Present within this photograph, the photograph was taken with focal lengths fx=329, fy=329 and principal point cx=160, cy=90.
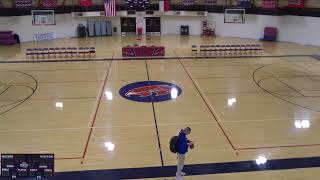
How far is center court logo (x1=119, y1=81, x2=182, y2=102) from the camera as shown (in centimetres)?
1775

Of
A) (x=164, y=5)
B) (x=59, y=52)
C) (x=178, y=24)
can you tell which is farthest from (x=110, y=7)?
(x=59, y=52)

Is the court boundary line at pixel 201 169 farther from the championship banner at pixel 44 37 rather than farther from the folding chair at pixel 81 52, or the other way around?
the championship banner at pixel 44 37

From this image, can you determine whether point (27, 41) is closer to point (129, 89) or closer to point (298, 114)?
point (129, 89)

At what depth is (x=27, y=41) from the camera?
3509 centimetres

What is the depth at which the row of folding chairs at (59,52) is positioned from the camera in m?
26.9

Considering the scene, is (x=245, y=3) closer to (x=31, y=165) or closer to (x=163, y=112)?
(x=163, y=112)

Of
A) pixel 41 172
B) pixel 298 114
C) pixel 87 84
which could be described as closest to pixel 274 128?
pixel 298 114

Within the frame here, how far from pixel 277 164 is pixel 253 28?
2678 centimetres

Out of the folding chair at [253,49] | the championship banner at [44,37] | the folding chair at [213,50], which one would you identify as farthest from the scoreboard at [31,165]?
the championship banner at [44,37]

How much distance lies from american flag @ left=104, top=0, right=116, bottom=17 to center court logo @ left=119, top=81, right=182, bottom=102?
57.8 feet

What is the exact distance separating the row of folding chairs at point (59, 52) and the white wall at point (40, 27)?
8532 millimetres

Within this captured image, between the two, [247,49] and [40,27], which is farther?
[40,27]

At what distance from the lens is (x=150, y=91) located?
61.8ft

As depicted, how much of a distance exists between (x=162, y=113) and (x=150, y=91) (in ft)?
11.3
